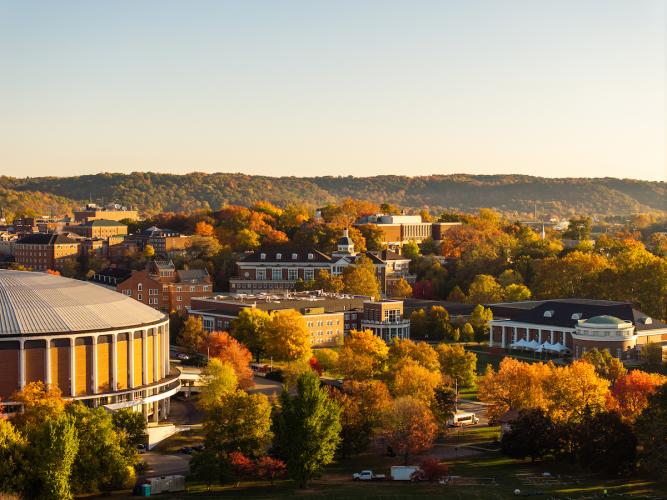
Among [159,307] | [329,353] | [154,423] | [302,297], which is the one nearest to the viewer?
[154,423]

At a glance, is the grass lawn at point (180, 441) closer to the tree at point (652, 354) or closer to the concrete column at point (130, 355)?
the concrete column at point (130, 355)

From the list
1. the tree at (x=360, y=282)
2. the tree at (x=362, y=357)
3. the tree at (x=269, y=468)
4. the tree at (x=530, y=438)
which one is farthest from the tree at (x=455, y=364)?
the tree at (x=360, y=282)

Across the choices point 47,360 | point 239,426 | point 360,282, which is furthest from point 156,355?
point 360,282

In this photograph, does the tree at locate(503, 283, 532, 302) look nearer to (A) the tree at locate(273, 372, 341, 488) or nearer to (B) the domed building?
(B) the domed building

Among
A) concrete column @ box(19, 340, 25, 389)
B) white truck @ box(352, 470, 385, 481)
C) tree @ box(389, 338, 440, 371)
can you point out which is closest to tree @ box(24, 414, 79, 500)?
concrete column @ box(19, 340, 25, 389)

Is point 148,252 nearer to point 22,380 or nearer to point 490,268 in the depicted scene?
point 490,268

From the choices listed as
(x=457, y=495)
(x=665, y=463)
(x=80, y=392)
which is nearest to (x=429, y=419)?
(x=457, y=495)

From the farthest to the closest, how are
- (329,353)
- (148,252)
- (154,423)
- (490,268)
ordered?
(148,252) < (490,268) < (329,353) < (154,423)
